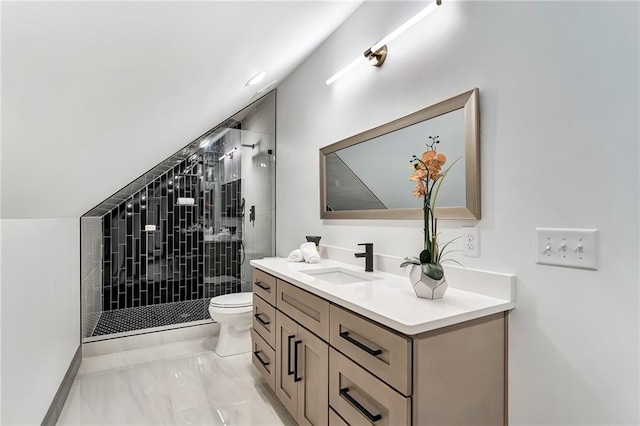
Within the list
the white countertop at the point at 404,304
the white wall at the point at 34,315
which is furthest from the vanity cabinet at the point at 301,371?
the white wall at the point at 34,315

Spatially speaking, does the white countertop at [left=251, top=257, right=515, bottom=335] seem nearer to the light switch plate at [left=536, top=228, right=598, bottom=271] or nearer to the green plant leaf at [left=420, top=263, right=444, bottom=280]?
the green plant leaf at [left=420, top=263, right=444, bottom=280]

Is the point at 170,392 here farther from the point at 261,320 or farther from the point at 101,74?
the point at 101,74

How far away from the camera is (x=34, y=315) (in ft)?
5.01

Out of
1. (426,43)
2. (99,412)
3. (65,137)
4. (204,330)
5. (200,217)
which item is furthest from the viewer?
(200,217)

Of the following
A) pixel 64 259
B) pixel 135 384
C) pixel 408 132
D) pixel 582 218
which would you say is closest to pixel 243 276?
pixel 135 384

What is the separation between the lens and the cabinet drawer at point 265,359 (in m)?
1.99

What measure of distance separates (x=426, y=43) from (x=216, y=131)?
2.44 m

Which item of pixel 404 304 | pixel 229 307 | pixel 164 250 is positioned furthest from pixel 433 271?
pixel 164 250

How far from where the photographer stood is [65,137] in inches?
36.2

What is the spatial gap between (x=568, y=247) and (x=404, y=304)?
22.6 inches

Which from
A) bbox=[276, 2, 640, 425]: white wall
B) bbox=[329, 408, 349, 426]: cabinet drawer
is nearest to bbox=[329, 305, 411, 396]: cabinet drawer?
bbox=[329, 408, 349, 426]: cabinet drawer

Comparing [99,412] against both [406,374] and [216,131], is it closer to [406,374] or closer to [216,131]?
[406,374]

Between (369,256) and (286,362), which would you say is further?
(369,256)

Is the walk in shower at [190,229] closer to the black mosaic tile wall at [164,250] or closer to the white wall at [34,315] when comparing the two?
the black mosaic tile wall at [164,250]
